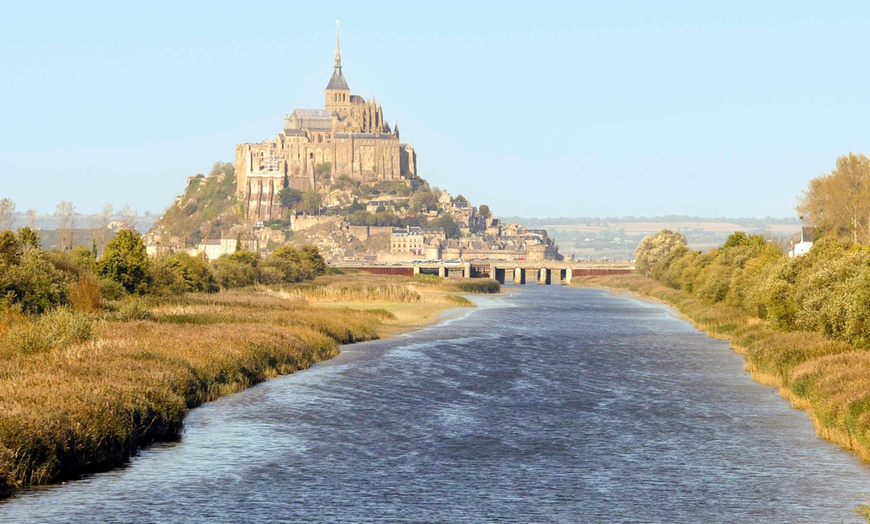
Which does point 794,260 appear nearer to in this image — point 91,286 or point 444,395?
point 444,395

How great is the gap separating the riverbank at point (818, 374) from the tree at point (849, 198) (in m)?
39.5

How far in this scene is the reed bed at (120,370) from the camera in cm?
2614

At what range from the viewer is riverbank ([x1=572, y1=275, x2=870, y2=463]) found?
1252 inches

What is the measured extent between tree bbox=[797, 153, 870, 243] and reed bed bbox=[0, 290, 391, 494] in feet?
192

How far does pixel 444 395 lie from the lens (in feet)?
141

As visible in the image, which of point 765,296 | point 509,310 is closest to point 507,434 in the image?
point 765,296

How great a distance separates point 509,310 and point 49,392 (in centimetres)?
8713

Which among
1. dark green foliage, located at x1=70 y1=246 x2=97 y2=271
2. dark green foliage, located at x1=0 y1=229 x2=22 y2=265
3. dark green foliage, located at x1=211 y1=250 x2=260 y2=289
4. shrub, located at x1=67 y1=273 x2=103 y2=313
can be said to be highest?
dark green foliage, located at x1=0 y1=229 x2=22 y2=265

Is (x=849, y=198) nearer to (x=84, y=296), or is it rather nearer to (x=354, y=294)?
(x=354, y=294)

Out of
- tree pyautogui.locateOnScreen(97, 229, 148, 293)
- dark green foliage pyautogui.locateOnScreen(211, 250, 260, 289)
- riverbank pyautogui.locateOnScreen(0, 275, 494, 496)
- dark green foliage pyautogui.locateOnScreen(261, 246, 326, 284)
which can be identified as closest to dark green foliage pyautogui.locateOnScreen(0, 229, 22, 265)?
riverbank pyautogui.locateOnScreen(0, 275, 494, 496)

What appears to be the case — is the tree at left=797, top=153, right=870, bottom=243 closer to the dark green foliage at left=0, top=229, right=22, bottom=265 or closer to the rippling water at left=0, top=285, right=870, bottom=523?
the rippling water at left=0, top=285, right=870, bottom=523

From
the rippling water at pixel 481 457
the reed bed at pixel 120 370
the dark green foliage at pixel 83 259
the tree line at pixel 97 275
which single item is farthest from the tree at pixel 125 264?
the rippling water at pixel 481 457

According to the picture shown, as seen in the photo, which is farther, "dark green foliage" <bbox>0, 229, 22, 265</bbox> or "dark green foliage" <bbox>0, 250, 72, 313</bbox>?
"dark green foliage" <bbox>0, 229, 22, 265</bbox>

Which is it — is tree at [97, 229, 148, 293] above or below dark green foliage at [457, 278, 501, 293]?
above
